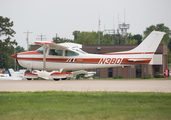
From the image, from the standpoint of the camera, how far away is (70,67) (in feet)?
59.0

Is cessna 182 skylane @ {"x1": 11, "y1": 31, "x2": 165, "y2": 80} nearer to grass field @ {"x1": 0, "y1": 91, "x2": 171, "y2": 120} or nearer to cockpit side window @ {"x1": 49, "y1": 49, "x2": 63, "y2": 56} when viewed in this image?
cockpit side window @ {"x1": 49, "y1": 49, "x2": 63, "y2": 56}

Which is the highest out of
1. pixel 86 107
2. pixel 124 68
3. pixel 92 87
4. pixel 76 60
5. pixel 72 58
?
pixel 72 58

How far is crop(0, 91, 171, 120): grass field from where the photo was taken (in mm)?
5829

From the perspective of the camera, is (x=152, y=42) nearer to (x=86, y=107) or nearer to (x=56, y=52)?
(x=56, y=52)

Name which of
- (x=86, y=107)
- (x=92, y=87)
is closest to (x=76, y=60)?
(x=92, y=87)

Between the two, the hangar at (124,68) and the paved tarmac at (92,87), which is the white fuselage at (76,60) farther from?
the hangar at (124,68)

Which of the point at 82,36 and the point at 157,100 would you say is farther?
the point at 82,36

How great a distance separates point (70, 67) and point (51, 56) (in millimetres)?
1701

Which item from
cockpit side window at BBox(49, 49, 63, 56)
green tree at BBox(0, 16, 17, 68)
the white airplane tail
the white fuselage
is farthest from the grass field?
green tree at BBox(0, 16, 17, 68)

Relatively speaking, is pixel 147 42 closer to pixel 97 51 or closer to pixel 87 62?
pixel 87 62

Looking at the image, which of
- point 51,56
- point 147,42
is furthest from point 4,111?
point 147,42

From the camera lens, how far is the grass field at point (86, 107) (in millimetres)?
5829

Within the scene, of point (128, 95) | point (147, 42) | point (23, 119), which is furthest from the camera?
point (147, 42)

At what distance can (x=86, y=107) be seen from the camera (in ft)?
22.2
